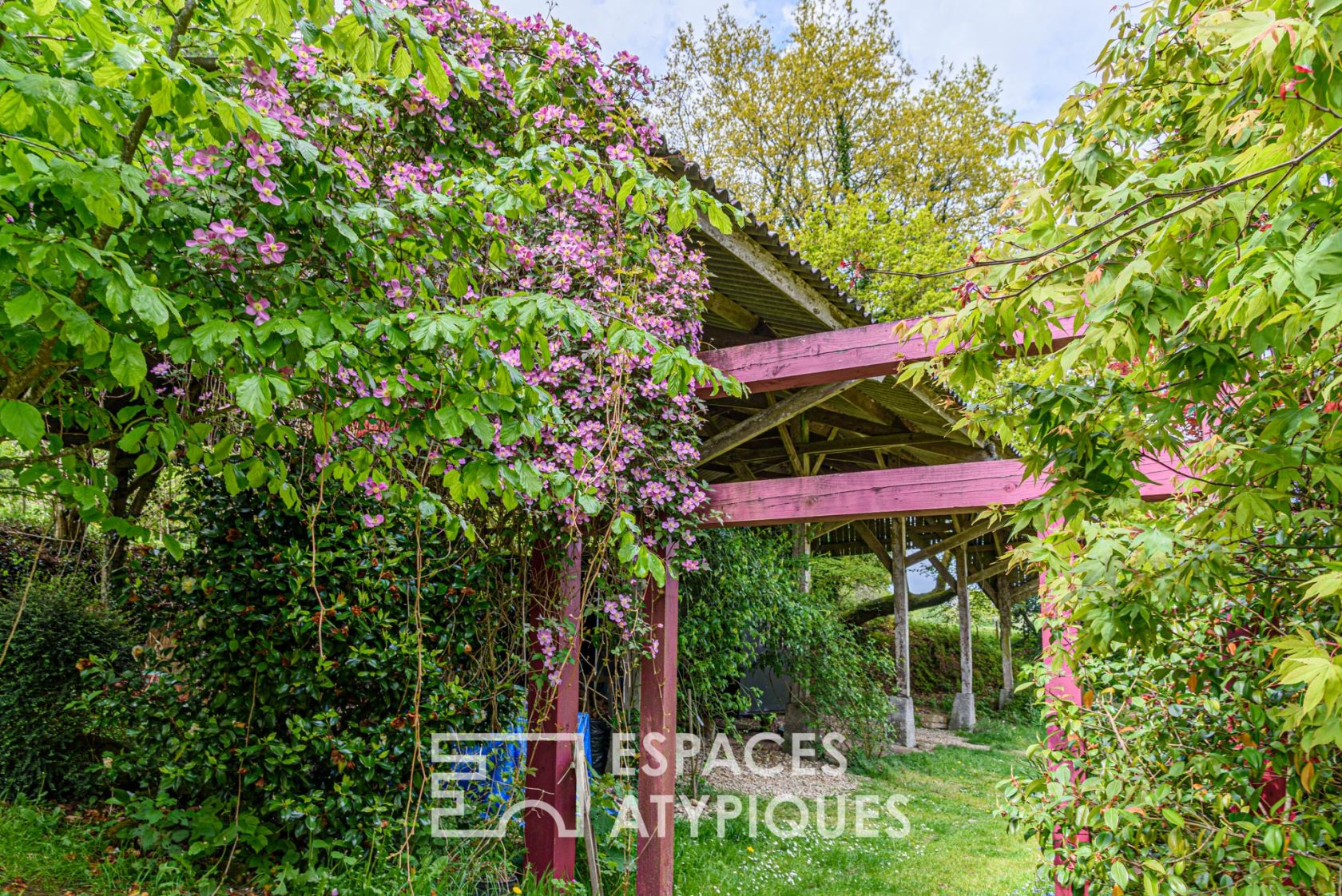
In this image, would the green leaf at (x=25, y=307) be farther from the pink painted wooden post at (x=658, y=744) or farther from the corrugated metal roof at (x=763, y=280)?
the pink painted wooden post at (x=658, y=744)

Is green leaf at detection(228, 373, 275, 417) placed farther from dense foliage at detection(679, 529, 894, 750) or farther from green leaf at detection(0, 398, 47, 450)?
dense foliage at detection(679, 529, 894, 750)

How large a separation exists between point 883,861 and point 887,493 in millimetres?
2600

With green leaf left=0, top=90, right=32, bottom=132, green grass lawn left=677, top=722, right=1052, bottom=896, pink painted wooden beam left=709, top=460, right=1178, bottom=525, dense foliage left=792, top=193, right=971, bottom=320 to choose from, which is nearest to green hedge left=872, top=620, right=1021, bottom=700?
dense foliage left=792, top=193, right=971, bottom=320

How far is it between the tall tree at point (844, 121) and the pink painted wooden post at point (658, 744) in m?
9.20

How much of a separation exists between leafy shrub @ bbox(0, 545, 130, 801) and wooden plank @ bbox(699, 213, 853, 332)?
3.48 metres

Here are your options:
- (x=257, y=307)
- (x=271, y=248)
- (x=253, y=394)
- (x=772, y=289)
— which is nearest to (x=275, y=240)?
(x=271, y=248)

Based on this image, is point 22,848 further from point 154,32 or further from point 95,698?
point 154,32

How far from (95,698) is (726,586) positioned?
347 centimetres

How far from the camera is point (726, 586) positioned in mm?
5410

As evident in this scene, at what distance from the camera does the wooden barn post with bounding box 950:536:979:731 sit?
9797 millimetres

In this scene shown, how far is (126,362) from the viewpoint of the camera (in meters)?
1.52

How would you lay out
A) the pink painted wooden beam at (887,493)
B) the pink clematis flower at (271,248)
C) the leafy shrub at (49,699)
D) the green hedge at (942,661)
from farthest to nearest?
the green hedge at (942,661)
the leafy shrub at (49,699)
the pink painted wooden beam at (887,493)
the pink clematis flower at (271,248)

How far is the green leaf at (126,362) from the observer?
4.90ft

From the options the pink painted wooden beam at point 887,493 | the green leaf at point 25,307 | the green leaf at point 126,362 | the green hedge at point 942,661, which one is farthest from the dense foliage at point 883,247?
the green leaf at point 25,307
